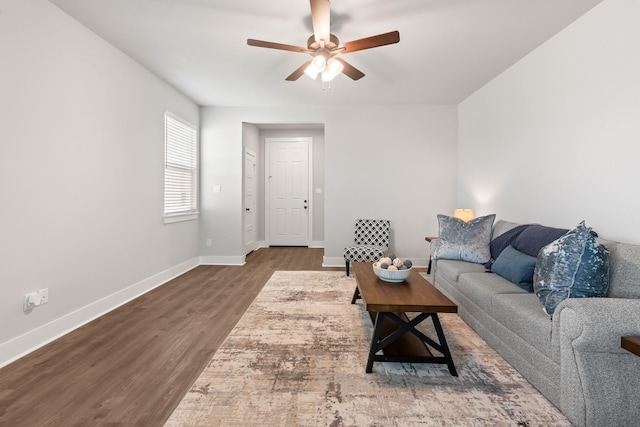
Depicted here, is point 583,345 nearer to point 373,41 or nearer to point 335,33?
point 373,41

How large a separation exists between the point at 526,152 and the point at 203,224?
4.82 metres

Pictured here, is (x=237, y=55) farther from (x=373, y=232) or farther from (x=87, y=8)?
(x=373, y=232)

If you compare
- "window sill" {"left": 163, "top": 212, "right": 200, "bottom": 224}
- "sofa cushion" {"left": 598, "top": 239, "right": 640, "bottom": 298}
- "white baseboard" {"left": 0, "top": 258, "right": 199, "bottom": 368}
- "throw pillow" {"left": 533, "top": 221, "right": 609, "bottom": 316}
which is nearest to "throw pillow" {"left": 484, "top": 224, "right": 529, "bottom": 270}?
"sofa cushion" {"left": 598, "top": 239, "right": 640, "bottom": 298}

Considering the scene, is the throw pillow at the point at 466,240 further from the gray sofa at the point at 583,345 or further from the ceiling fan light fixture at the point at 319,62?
the ceiling fan light fixture at the point at 319,62

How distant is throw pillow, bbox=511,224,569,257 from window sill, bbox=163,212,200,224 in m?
4.20

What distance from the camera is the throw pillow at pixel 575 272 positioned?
5.70ft

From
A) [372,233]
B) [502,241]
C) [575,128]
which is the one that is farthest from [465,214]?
[575,128]

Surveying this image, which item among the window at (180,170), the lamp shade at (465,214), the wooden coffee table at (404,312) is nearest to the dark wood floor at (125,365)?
the wooden coffee table at (404,312)

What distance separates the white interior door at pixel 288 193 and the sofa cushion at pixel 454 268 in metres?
3.93

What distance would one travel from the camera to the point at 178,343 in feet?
7.80

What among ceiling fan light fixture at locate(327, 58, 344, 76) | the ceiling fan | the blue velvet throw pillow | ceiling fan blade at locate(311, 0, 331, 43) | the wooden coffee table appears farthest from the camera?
ceiling fan light fixture at locate(327, 58, 344, 76)

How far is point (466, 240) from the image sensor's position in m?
3.36

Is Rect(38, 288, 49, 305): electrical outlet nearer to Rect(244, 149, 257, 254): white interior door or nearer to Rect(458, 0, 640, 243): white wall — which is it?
Rect(244, 149, 257, 254): white interior door

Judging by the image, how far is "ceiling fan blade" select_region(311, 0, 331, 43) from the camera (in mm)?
2086
